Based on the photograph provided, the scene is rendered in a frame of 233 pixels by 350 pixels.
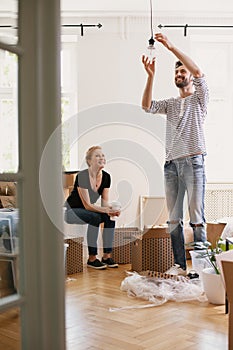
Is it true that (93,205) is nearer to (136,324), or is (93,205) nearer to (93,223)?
(93,223)

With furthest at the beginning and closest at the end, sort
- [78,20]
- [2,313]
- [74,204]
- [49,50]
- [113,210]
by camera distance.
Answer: [78,20]
[113,210]
[74,204]
[49,50]
[2,313]

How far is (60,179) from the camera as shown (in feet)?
5.65

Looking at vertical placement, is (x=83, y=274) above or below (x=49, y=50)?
below

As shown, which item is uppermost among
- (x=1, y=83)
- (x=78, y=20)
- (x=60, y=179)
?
(x=78, y=20)

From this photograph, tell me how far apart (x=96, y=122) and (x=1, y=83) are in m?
4.36

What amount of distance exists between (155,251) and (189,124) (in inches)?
42.3

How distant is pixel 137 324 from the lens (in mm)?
3182

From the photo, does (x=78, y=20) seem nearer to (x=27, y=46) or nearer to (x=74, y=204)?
(x=74, y=204)

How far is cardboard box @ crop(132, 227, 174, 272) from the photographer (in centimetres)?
457

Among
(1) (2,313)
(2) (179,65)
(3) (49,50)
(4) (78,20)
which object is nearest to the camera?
(1) (2,313)

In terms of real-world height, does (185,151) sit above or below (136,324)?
above

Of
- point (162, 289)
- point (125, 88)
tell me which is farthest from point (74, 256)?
point (125, 88)

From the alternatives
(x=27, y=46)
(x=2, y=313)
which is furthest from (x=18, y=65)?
(x=2, y=313)

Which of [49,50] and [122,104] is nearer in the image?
[49,50]
